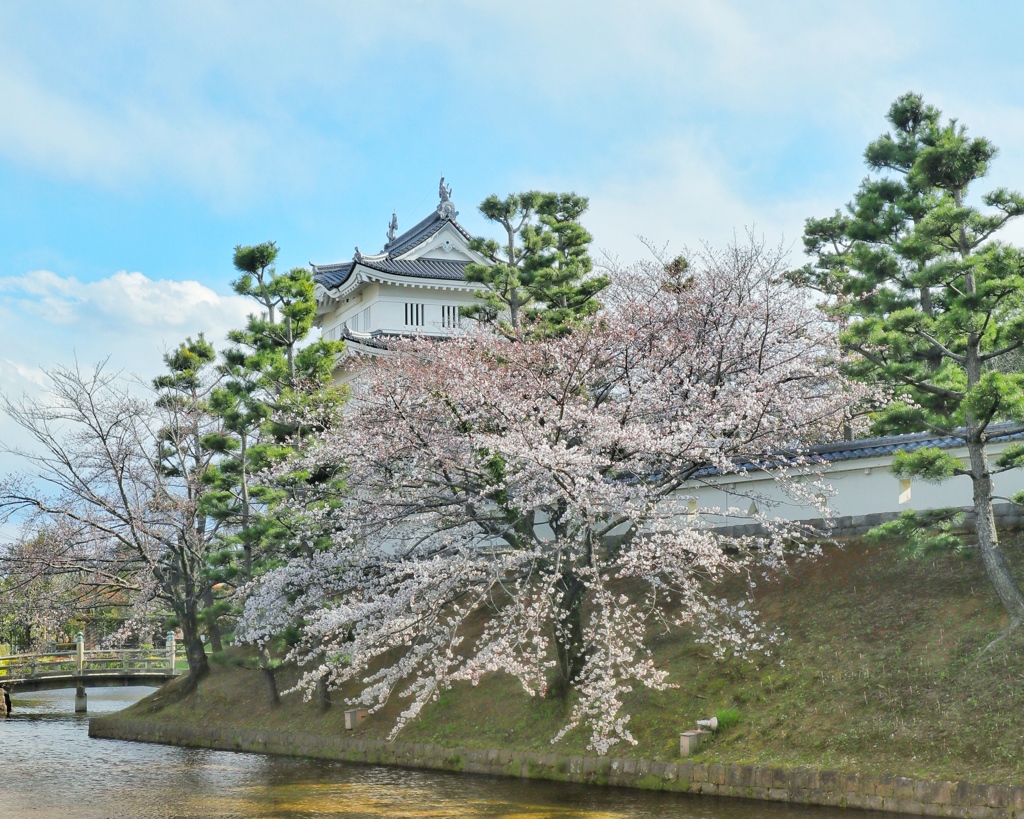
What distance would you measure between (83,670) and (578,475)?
2301 centimetres

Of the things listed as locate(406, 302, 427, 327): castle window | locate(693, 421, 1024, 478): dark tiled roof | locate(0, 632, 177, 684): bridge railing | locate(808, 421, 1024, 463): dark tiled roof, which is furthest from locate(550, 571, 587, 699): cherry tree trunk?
locate(0, 632, 177, 684): bridge railing

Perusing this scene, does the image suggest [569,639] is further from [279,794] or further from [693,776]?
[279,794]

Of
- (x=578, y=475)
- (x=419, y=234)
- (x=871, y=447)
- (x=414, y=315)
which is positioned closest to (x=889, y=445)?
(x=871, y=447)

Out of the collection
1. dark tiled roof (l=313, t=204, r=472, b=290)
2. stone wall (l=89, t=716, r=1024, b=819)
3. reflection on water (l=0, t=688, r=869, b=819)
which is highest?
dark tiled roof (l=313, t=204, r=472, b=290)

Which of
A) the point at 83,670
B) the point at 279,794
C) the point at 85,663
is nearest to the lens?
the point at 279,794

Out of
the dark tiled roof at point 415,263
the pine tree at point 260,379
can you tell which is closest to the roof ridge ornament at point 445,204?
the dark tiled roof at point 415,263

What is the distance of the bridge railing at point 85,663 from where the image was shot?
99.1ft

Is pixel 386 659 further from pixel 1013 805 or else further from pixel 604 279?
pixel 1013 805

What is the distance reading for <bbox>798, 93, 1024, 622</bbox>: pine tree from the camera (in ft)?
43.9

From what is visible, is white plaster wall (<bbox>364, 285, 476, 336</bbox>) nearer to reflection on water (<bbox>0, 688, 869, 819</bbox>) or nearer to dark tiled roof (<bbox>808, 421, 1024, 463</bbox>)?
reflection on water (<bbox>0, 688, 869, 819</bbox>)

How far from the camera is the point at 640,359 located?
55.1 feet

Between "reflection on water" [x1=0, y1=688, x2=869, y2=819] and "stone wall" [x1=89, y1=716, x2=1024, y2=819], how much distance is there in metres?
0.25

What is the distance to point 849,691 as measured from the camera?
1305 centimetres

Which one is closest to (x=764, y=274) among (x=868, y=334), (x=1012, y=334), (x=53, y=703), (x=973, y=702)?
(x=868, y=334)
